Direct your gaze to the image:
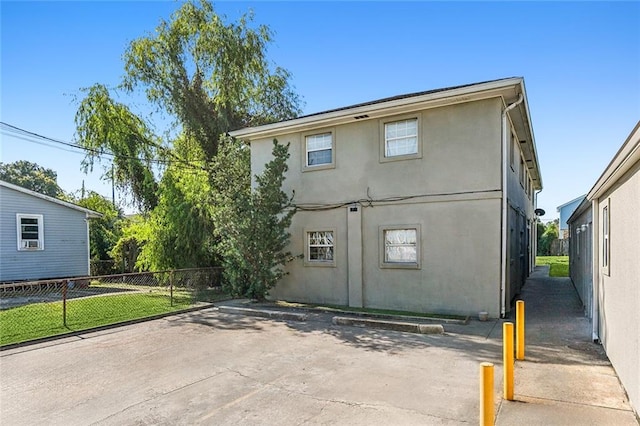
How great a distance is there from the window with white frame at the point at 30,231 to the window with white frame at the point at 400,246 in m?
15.1

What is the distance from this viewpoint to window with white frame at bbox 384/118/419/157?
10562 millimetres

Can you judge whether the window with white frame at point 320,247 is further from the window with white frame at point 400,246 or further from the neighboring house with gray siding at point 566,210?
the neighboring house with gray siding at point 566,210

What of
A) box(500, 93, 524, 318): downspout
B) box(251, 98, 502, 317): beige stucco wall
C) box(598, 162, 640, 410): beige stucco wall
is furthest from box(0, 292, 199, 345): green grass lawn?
box(598, 162, 640, 410): beige stucco wall

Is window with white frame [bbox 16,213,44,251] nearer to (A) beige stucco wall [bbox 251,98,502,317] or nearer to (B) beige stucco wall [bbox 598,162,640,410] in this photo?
(A) beige stucco wall [bbox 251,98,502,317]

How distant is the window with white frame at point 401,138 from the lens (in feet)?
34.7

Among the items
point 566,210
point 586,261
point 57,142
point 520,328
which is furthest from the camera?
point 566,210

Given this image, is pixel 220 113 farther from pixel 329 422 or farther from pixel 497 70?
pixel 329 422

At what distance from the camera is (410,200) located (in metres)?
10.4

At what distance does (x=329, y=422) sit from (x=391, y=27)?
10307 millimetres

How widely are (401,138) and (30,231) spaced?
52.8ft

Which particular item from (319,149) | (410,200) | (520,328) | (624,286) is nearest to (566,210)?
(410,200)

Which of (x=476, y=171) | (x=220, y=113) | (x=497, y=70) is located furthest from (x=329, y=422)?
(x=220, y=113)

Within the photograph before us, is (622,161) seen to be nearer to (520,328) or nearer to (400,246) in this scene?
(520,328)

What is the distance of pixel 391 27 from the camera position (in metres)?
11.0
